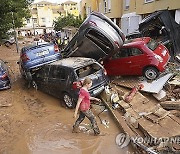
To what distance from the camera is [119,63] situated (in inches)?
397

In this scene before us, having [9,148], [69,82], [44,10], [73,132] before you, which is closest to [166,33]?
[69,82]

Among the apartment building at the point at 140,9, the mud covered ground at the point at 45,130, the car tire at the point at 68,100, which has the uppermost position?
the apartment building at the point at 140,9

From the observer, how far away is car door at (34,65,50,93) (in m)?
9.60

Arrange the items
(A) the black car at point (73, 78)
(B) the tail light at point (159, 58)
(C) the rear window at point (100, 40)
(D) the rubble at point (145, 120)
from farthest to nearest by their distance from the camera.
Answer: (C) the rear window at point (100, 40)
(B) the tail light at point (159, 58)
(A) the black car at point (73, 78)
(D) the rubble at point (145, 120)

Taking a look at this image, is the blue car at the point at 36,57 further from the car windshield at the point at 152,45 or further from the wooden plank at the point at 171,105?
the wooden plank at the point at 171,105

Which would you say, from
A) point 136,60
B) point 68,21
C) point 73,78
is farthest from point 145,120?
point 68,21

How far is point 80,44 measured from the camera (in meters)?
10.2

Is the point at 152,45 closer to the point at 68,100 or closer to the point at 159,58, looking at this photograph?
the point at 159,58

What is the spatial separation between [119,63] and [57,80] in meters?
3.04

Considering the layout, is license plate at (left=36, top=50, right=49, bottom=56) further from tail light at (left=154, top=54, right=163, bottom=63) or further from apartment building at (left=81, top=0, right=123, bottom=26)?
apartment building at (left=81, top=0, right=123, bottom=26)

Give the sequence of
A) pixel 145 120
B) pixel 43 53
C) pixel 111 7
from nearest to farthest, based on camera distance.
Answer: pixel 145 120 → pixel 43 53 → pixel 111 7

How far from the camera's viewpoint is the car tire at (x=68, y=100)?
8.18 metres

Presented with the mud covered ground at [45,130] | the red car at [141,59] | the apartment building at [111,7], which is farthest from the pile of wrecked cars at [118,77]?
the apartment building at [111,7]

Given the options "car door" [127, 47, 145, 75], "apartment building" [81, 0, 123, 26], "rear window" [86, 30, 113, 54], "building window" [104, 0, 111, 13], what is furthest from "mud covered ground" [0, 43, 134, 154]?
"building window" [104, 0, 111, 13]
